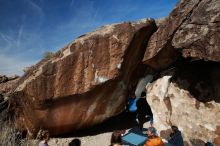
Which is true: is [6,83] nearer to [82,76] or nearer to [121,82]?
[82,76]

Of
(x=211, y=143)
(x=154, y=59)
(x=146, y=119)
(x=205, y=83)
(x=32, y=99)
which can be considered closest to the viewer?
(x=211, y=143)

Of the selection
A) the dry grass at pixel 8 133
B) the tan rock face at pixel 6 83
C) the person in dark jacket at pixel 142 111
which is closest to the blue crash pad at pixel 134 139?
the person in dark jacket at pixel 142 111

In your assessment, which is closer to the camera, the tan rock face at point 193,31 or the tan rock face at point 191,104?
the tan rock face at point 193,31

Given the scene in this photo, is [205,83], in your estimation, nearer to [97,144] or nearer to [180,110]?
[180,110]

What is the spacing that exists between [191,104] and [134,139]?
6.51 ft

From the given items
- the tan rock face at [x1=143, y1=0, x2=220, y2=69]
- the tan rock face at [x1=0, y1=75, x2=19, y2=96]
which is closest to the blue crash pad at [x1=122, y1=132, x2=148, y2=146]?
the tan rock face at [x1=143, y1=0, x2=220, y2=69]

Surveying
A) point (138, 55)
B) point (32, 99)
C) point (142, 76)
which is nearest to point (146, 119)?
point (142, 76)

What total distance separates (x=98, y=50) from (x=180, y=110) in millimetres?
3139

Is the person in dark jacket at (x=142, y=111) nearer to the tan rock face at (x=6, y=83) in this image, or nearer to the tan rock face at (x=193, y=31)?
the tan rock face at (x=193, y=31)

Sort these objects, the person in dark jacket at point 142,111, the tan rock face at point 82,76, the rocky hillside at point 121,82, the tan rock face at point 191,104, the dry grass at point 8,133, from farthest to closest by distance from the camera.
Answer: the person in dark jacket at point 142,111 < the dry grass at point 8,133 < the tan rock face at point 82,76 < the rocky hillside at point 121,82 < the tan rock face at point 191,104

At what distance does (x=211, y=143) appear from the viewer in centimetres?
750

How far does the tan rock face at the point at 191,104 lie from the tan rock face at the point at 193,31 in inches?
39.4

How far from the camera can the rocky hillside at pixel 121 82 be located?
323 inches

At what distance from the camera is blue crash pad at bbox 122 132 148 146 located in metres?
7.34
